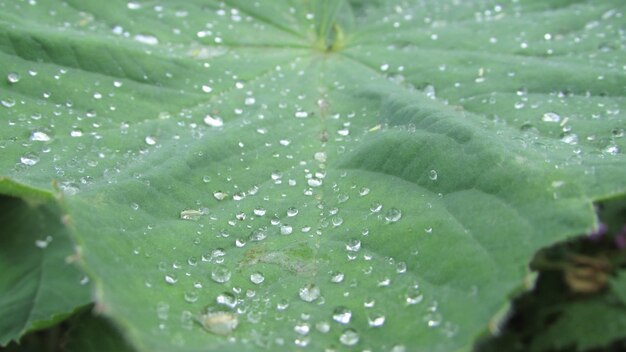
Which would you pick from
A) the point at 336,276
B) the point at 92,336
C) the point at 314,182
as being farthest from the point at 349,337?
the point at 92,336

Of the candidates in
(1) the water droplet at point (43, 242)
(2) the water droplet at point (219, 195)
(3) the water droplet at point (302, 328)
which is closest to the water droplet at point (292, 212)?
(2) the water droplet at point (219, 195)

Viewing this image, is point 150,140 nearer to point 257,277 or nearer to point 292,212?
point 292,212

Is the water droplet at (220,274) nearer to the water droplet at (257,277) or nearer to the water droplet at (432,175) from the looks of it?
the water droplet at (257,277)

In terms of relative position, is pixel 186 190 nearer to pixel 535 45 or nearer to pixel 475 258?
pixel 475 258

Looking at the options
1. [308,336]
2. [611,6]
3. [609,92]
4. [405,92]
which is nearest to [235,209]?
[308,336]

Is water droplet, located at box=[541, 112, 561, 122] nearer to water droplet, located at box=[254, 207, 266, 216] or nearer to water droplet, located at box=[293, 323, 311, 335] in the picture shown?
water droplet, located at box=[254, 207, 266, 216]

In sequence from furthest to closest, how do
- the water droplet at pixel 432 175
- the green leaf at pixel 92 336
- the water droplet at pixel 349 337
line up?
1. the green leaf at pixel 92 336
2. the water droplet at pixel 432 175
3. the water droplet at pixel 349 337
